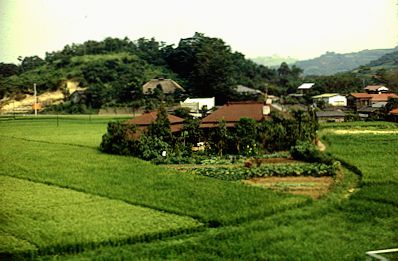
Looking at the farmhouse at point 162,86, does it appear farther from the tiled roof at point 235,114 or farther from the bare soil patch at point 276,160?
the bare soil patch at point 276,160

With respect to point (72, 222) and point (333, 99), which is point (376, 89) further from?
point (72, 222)

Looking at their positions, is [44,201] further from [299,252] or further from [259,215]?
[299,252]

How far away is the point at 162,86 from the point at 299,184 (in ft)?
76.7

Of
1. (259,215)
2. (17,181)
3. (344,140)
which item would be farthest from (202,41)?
(259,215)

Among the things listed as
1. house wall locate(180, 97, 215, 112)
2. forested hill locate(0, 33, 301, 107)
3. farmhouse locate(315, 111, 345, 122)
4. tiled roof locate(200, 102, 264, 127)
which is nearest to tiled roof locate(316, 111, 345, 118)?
farmhouse locate(315, 111, 345, 122)

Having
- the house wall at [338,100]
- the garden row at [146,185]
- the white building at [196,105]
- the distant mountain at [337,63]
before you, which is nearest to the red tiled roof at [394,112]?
the house wall at [338,100]

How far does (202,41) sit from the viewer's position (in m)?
40.0

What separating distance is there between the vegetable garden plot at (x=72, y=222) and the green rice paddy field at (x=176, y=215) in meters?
0.02

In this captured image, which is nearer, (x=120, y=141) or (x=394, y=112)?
(x=120, y=141)

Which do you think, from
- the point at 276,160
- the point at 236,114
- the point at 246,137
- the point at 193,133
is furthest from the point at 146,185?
the point at 236,114

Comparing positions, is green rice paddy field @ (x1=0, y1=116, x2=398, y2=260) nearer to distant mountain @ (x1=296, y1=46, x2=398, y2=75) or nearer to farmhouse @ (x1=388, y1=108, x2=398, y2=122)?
farmhouse @ (x1=388, y1=108, x2=398, y2=122)

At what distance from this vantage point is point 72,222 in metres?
8.80

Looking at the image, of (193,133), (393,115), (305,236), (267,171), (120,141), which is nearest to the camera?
(305,236)

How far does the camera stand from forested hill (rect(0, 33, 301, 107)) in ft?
113
